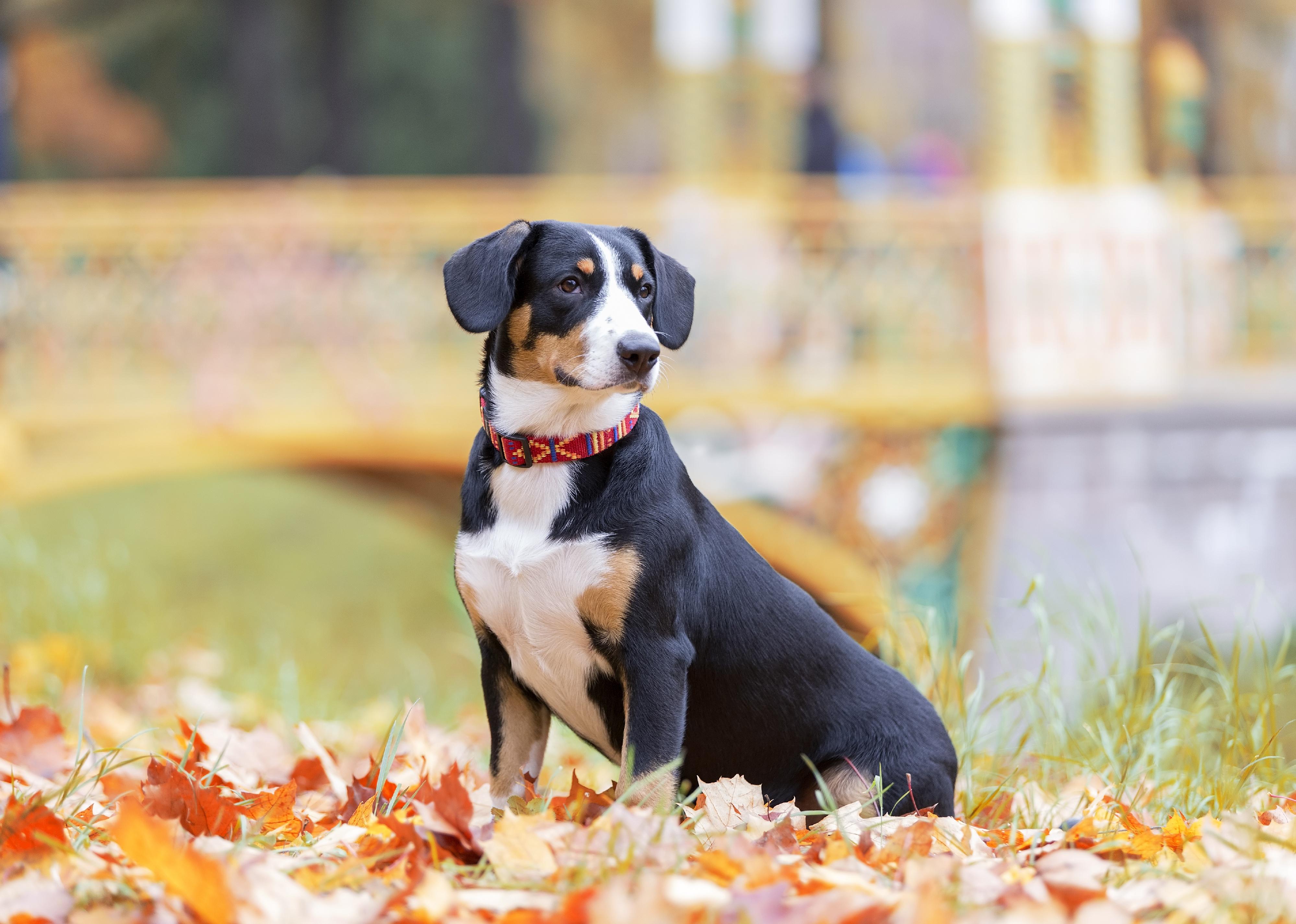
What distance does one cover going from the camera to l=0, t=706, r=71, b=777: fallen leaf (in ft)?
7.81

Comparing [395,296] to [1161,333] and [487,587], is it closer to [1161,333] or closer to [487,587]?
[1161,333]

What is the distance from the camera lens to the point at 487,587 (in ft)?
6.67

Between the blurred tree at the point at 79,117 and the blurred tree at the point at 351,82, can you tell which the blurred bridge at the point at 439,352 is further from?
the blurred tree at the point at 79,117

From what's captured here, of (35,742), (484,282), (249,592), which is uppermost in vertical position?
(484,282)

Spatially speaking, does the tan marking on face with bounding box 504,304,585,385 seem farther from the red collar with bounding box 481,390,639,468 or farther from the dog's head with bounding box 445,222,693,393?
the red collar with bounding box 481,390,639,468

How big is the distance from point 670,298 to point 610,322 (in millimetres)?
239

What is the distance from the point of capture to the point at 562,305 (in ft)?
6.86

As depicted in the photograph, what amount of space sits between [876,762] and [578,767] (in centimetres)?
147

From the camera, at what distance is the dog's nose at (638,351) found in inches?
78.2

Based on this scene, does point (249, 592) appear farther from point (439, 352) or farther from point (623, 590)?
point (623, 590)

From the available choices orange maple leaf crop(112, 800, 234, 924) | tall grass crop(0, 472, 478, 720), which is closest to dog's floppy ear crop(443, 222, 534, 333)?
orange maple leaf crop(112, 800, 234, 924)

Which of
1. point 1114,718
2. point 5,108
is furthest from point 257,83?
point 1114,718

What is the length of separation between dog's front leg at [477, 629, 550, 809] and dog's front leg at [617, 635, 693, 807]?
27 cm

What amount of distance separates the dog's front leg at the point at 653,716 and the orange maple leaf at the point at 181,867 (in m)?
0.67
